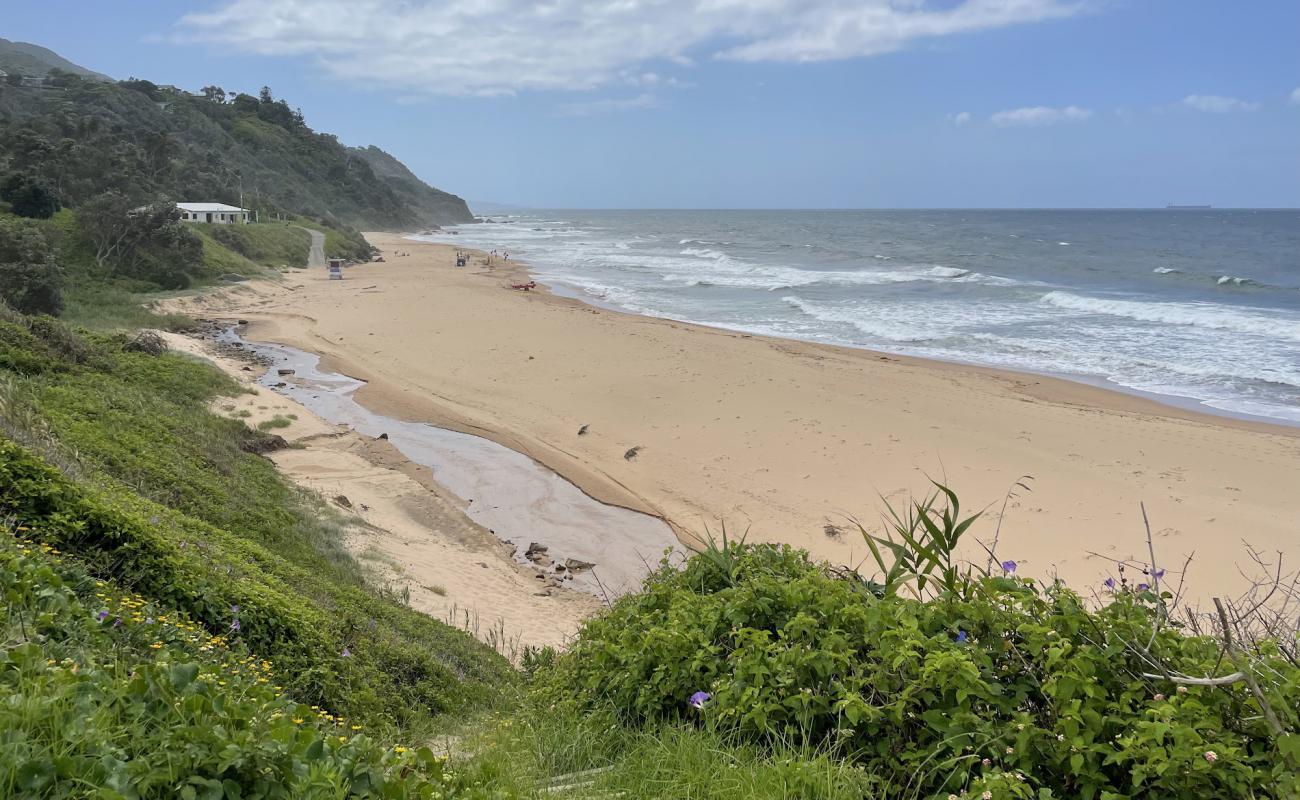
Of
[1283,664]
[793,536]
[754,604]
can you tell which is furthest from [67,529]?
[793,536]

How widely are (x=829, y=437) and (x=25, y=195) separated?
28.6 metres

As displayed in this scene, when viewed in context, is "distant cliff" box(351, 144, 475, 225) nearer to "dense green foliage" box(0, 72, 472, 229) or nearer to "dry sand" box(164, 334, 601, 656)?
"dense green foliage" box(0, 72, 472, 229)

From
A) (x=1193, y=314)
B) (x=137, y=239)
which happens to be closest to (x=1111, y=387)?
(x=1193, y=314)

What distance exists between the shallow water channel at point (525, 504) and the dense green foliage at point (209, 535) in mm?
2470

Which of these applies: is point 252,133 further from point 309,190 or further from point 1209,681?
point 1209,681

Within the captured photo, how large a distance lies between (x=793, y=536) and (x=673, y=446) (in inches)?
151

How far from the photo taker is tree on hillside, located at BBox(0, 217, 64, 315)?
55.1ft

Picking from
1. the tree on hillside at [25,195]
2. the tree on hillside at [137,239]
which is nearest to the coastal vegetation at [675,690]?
the tree on hillside at [137,239]

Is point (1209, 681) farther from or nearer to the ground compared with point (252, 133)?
nearer to the ground

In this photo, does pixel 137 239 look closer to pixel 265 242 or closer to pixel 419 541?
pixel 265 242

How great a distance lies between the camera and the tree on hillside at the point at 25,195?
26562 millimetres

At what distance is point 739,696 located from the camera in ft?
9.62

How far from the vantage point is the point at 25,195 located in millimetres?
26656

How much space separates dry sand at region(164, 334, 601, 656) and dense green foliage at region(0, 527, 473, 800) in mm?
4226
